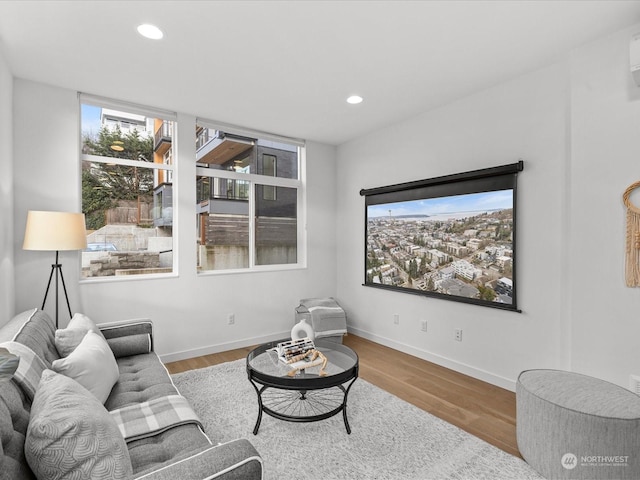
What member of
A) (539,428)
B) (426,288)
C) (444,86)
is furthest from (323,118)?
(539,428)

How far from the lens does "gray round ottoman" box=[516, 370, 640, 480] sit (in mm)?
1696

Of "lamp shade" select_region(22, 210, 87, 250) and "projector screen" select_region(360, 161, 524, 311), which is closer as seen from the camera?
"lamp shade" select_region(22, 210, 87, 250)

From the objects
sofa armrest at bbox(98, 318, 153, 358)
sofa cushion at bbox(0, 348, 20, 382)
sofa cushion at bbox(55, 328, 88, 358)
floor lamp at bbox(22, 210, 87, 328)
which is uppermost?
floor lamp at bbox(22, 210, 87, 328)

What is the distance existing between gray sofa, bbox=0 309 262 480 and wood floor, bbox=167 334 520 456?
134 cm

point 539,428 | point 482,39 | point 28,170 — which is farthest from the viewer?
point 28,170

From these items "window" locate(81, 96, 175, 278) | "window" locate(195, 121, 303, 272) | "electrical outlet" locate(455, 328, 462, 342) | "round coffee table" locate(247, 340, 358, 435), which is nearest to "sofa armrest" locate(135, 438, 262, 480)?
"round coffee table" locate(247, 340, 358, 435)

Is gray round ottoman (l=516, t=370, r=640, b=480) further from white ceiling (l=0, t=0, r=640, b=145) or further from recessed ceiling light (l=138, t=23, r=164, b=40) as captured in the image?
recessed ceiling light (l=138, t=23, r=164, b=40)

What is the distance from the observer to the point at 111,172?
3514mm

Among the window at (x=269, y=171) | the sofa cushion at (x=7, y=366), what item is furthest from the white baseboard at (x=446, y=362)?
the sofa cushion at (x=7, y=366)

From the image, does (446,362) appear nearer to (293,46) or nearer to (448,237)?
(448,237)

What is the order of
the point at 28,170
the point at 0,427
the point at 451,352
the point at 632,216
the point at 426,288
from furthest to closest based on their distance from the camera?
the point at 426,288
the point at 451,352
the point at 28,170
the point at 632,216
the point at 0,427

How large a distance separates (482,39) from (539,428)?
95.4 inches

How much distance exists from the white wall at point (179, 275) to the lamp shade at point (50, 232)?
17.9 inches

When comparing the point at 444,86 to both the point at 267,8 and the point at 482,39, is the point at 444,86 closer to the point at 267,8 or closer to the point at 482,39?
the point at 482,39
